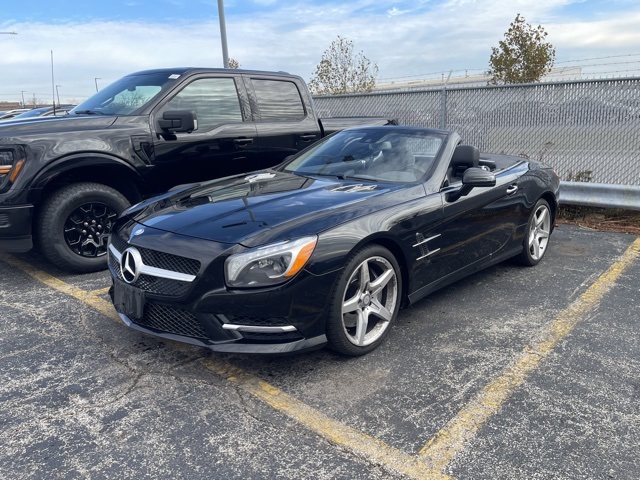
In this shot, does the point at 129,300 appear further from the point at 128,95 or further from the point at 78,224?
the point at 128,95

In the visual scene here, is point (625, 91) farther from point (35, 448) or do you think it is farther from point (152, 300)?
point (35, 448)

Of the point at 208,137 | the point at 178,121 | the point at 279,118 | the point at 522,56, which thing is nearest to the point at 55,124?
the point at 178,121

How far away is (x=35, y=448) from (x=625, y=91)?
7.68m

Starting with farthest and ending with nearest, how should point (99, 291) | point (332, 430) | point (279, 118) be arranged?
1. point (279, 118)
2. point (99, 291)
3. point (332, 430)

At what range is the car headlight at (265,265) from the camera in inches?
113

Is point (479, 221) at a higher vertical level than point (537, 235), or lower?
higher

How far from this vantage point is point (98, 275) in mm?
5016

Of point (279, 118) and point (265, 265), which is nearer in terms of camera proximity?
point (265, 265)

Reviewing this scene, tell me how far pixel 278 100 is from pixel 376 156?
240 cm

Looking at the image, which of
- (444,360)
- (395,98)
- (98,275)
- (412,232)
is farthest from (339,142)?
(395,98)

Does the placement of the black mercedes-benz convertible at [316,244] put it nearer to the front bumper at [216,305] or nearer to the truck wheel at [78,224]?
the front bumper at [216,305]

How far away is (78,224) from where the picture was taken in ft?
16.1

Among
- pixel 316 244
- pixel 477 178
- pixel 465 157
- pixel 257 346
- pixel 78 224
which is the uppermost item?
pixel 465 157

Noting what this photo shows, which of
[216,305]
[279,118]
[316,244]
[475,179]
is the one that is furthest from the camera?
→ [279,118]
